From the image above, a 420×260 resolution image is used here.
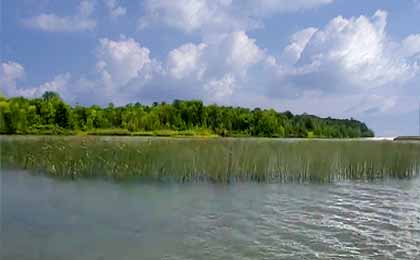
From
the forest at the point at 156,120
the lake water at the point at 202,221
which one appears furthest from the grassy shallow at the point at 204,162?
the forest at the point at 156,120

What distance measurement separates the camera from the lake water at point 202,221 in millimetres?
6387

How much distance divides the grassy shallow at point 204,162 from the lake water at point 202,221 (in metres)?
0.81

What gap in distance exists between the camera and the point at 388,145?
17.3m

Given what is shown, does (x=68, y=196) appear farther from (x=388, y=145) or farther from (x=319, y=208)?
(x=388, y=145)

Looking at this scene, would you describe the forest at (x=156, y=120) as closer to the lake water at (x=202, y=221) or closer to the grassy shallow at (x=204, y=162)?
the grassy shallow at (x=204, y=162)

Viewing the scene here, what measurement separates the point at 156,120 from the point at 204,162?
58129 millimetres

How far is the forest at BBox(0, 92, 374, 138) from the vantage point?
57.2m

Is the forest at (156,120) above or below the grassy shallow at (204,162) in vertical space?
above

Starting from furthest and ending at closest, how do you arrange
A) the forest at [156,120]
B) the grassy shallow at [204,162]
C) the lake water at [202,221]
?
1. the forest at [156,120]
2. the grassy shallow at [204,162]
3. the lake water at [202,221]

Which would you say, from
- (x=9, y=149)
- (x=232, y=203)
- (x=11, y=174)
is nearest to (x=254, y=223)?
(x=232, y=203)

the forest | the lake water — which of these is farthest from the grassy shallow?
the forest

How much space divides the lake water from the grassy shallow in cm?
81

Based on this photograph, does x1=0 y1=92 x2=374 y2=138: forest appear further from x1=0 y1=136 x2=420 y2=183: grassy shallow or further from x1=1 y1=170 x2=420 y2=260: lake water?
x1=1 y1=170 x2=420 y2=260: lake water

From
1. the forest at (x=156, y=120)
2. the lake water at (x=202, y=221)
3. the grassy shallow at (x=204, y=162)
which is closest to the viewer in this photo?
the lake water at (x=202, y=221)
